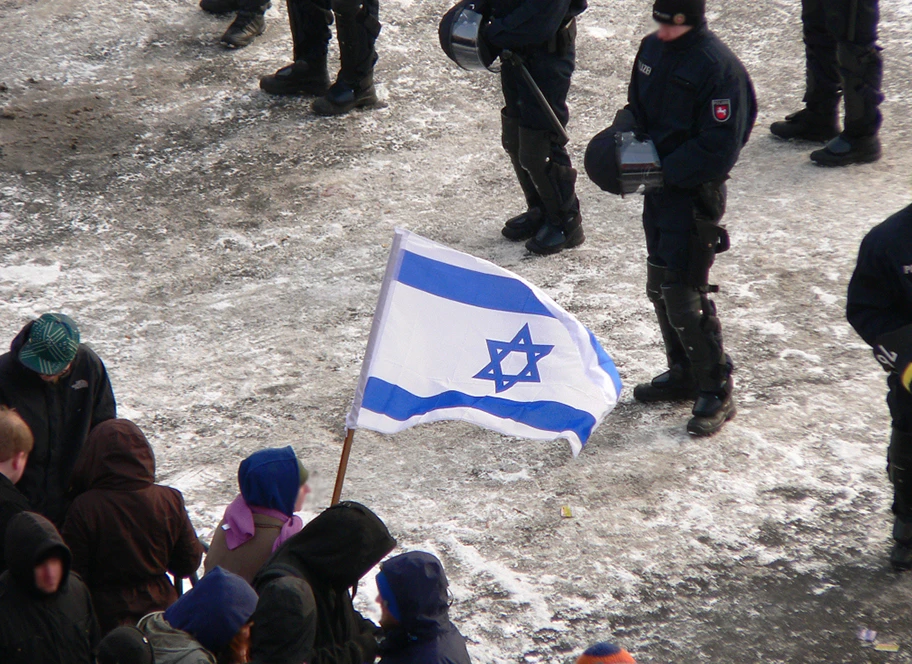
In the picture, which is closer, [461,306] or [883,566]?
[461,306]

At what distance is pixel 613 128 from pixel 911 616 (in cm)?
251

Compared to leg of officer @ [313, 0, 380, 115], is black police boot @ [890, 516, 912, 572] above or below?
below

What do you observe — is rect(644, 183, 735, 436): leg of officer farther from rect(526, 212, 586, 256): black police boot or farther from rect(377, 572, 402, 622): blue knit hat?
rect(377, 572, 402, 622): blue knit hat

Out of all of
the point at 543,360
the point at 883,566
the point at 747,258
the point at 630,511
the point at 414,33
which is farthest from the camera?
the point at 414,33

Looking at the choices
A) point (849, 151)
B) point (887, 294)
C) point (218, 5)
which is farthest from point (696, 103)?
point (218, 5)

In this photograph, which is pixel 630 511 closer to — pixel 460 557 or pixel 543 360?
pixel 460 557

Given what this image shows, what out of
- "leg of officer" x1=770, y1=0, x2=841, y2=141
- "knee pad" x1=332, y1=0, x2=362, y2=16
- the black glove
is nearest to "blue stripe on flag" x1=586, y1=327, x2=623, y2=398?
the black glove

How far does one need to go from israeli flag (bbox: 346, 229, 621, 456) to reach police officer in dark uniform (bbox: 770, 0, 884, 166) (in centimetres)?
427

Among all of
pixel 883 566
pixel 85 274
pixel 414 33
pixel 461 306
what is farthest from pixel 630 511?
pixel 414 33

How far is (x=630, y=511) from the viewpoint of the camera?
4852 mm

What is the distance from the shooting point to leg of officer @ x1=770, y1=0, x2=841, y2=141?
7496 mm

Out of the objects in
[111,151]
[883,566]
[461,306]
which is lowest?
[883,566]

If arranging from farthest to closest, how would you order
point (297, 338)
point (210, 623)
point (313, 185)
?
1. point (313, 185)
2. point (297, 338)
3. point (210, 623)

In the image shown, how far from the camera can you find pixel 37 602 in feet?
9.86
